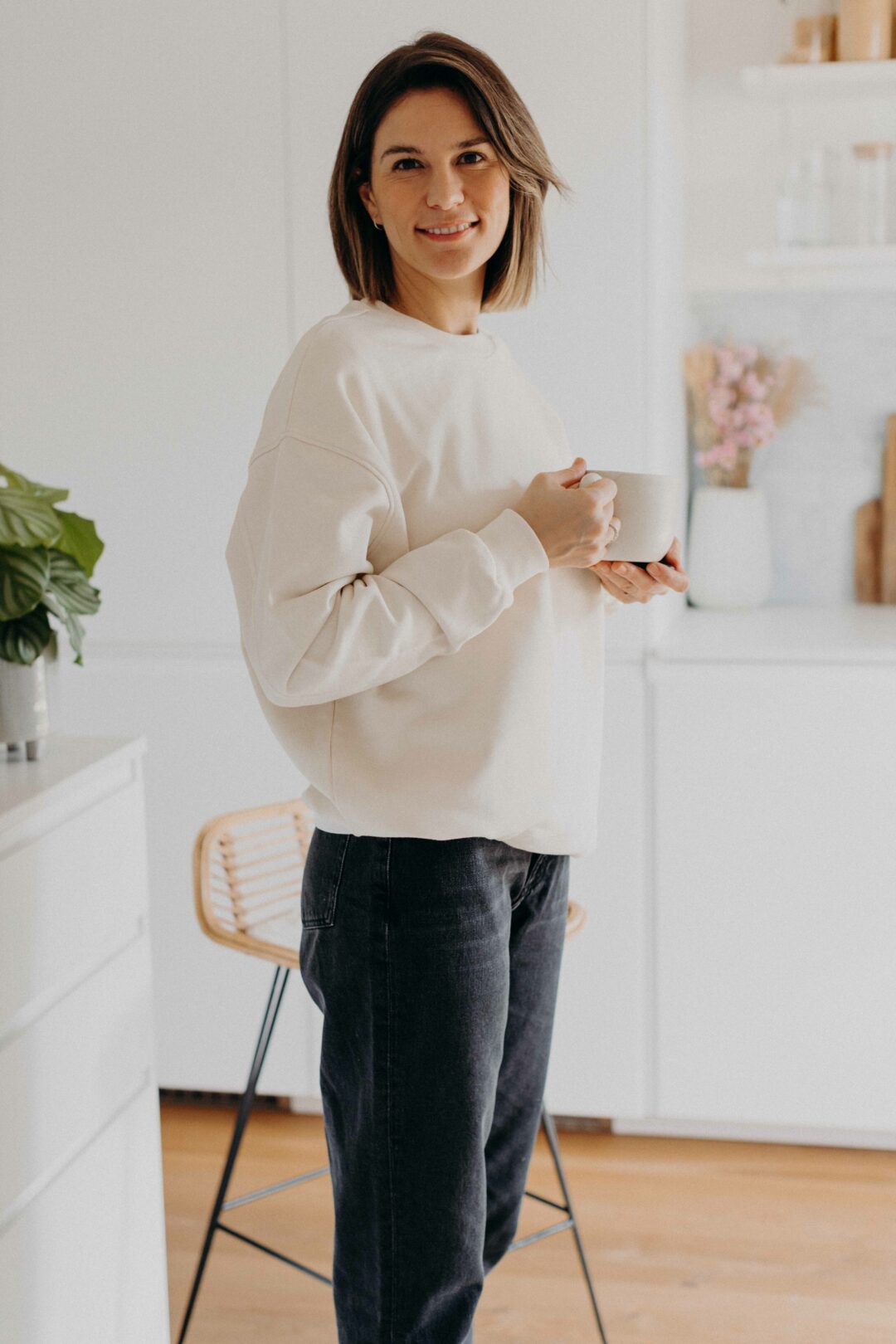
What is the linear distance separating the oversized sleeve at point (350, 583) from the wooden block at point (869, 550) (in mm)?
1663

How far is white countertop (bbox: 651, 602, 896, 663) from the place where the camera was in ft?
7.15

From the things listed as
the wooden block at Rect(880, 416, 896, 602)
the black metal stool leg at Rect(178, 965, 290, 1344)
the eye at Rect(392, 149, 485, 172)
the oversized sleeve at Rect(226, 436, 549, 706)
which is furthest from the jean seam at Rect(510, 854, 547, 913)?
the wooden block at Rect(880, 416, 896, 602)

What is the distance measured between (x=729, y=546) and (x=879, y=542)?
318 millimetres

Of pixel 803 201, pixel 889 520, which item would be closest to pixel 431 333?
pixel 803 201

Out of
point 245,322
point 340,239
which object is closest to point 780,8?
point 245,322

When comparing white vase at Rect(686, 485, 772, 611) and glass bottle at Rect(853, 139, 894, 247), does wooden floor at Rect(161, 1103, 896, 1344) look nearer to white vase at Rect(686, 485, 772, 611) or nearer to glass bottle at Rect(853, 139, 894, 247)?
white vase at Rect(686, 485, 772, 611)

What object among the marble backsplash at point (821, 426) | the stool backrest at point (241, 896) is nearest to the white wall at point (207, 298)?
the marble backsplash at point (821, 426)

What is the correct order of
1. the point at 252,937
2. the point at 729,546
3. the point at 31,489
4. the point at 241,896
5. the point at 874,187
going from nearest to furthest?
1. the point at 31,489
2. the point at 252,937
3. the point at 241,896
4. the point at 874,187
5. the point at 729,546

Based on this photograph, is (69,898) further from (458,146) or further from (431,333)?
(458,146)

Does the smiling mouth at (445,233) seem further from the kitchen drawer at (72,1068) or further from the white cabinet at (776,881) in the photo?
the white cabinet at (776,881)

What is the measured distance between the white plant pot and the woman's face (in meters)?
0.59

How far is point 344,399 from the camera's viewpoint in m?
1.20

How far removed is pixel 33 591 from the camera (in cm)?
135

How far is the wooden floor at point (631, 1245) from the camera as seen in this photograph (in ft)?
6.23
